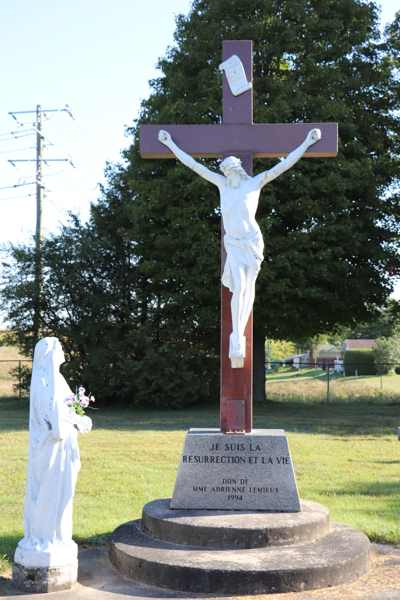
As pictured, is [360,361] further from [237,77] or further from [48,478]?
[48,478]

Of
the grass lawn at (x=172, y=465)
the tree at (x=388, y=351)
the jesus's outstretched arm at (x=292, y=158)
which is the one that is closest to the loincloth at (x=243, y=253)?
the jesus's outstretched arm at (x=292, y=158)

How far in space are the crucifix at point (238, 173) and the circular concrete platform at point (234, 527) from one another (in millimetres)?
873

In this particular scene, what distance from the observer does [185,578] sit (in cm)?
500

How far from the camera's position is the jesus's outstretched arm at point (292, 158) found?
257 inches

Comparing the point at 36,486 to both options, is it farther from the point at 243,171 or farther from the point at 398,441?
the point at 398,441

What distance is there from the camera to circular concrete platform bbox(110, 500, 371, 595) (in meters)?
4.95

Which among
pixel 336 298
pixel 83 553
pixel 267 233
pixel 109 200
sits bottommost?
pixel 83 553

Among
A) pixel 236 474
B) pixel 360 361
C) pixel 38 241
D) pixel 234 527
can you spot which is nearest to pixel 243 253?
pixel 236 474

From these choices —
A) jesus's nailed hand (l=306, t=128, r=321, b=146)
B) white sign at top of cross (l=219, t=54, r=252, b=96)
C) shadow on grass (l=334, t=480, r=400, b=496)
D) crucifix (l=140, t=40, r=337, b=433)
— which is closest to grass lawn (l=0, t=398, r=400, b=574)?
shadow on grass (l=334, t=480, r=400, b=496)

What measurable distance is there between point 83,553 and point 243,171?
396 centimetres

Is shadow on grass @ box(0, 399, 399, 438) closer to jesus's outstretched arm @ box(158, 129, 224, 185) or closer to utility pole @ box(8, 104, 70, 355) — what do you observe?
utility pole @ box(8, 104, 70, 355)

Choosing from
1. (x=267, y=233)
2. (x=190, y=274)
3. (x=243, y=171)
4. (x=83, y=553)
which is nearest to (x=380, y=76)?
(x=267, y=233)

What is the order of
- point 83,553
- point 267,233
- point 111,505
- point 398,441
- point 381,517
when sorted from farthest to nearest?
point 267,233, point 398,441, point 111,505, point 381,517, point 83,553

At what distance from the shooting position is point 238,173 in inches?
257
